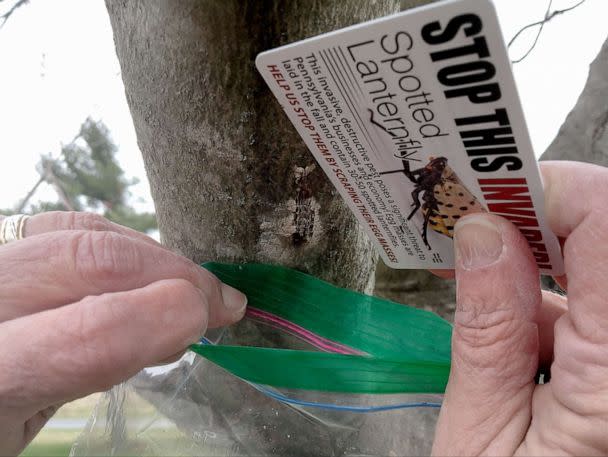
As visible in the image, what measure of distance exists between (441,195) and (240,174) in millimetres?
185

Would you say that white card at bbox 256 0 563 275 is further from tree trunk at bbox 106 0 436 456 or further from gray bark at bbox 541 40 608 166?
gray bark at bbox 541 40 608 166

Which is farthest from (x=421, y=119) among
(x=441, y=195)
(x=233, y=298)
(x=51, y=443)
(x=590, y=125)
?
(x=51, y=443)

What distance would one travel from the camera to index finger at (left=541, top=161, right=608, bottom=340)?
343mm

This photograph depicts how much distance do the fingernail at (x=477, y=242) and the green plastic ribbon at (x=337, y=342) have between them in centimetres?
14

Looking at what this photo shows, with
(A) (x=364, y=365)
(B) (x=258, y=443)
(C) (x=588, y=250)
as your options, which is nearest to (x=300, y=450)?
(B) (x=258, y=443)

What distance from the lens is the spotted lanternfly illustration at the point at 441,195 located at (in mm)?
387

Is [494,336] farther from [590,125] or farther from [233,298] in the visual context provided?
[590,125]

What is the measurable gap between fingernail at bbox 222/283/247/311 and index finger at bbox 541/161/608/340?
32cm

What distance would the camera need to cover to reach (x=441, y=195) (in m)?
0.40

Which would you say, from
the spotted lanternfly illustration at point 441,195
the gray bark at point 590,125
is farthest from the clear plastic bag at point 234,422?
the gray bark at point 590,125

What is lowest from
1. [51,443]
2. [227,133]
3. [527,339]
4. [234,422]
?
[51,443]

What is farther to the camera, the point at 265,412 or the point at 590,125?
the point at 590,125

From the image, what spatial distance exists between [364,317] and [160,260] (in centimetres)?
24

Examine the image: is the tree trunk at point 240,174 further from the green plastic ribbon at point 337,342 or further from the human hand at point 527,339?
the human hand at point 527,339
